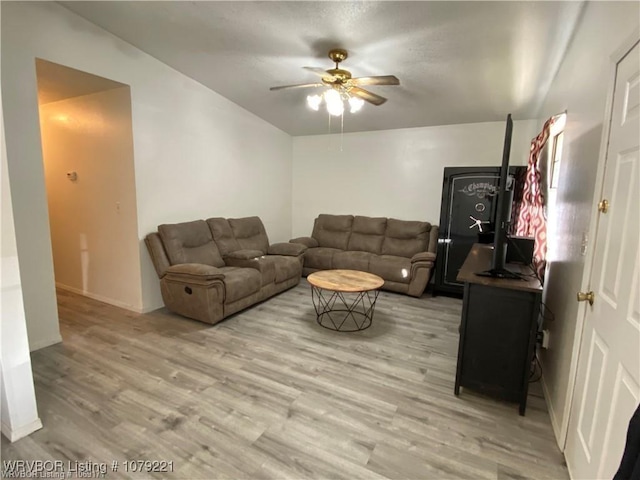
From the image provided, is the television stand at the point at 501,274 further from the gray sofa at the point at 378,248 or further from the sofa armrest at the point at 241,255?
the sofa armrest at the point at 241,255

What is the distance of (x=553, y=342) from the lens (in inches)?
83.4

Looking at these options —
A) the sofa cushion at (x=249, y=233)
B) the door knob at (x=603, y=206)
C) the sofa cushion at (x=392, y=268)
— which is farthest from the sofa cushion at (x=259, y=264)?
the door knob at (x=603, y=206)

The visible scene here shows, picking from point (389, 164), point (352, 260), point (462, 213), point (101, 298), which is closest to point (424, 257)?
point (462, 213)

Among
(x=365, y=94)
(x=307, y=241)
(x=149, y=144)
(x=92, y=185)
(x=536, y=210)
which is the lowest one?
(x=307, y=241)

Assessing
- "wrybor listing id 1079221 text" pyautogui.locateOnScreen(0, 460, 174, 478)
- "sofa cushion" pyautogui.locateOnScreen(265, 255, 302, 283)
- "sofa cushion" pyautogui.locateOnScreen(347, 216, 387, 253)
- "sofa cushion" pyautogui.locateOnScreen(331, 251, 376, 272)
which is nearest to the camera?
"wrybor listing id 1079221 text" pyautogui.locateOnScreen(0, 460, 174, 478)

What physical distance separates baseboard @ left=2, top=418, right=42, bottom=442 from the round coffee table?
210 centimetres

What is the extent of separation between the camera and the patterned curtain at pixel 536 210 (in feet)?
8.79

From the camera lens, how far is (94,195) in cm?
360

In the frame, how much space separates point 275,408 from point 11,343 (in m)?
1.50

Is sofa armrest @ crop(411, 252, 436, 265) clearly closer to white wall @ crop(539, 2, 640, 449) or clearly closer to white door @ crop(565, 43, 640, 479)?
white wall @ crop(539, 2, 640, 449)

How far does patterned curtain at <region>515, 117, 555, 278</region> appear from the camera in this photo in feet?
8.79

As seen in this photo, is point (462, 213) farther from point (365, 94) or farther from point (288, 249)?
point (288, 249)

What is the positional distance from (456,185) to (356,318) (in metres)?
2.23

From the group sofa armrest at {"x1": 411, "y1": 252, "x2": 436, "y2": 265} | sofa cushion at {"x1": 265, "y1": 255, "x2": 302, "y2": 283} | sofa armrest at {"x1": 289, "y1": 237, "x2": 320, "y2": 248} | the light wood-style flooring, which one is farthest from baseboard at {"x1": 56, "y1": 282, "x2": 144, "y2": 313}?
sofa armrest at {"x1": 411, "y1": 252, "x2": 436, "y2": 265}
